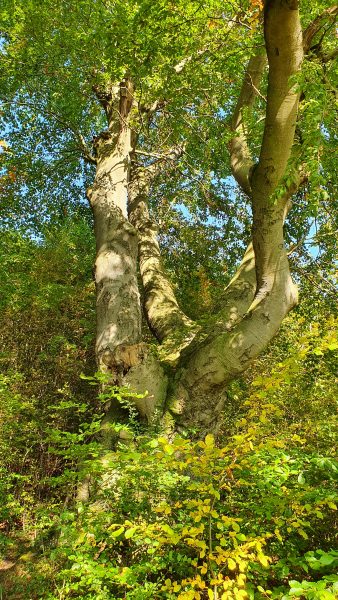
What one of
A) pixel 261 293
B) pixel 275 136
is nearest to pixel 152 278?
pixel 261 293

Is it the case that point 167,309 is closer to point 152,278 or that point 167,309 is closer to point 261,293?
point 152,278

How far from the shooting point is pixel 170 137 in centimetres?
766

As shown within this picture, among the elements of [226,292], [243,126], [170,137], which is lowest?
[226,292]

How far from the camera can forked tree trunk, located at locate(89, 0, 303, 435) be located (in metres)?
2.96

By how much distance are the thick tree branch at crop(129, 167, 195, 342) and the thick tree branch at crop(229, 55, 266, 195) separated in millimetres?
1677

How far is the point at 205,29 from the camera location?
5.39 metres

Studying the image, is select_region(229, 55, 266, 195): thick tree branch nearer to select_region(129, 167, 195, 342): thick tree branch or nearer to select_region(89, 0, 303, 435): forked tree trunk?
select_region(89, 0, 303, 435): forked tree trunk

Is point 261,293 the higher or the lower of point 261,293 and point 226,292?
the lower

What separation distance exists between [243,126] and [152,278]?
2.36m

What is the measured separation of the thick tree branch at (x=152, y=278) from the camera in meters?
4.98

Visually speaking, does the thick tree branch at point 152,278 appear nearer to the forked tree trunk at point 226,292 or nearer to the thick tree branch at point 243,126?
the forked tree trunk at point 226,292

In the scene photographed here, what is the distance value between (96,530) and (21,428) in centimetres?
326

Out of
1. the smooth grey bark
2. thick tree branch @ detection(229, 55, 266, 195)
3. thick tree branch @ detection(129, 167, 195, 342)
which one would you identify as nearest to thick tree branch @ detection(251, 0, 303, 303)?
the smooth grey bark

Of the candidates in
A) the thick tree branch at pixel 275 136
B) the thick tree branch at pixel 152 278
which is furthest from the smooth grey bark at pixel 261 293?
the thick tree branch at pixel 152 278
